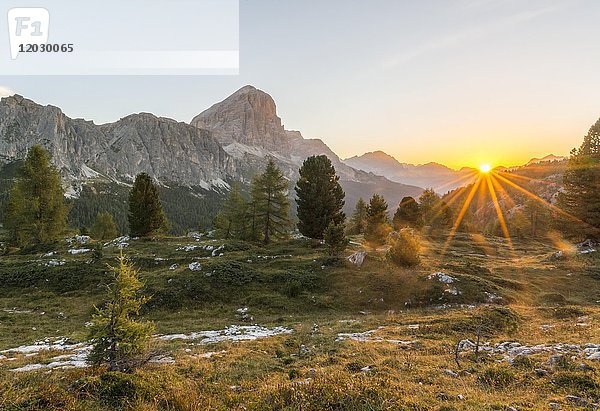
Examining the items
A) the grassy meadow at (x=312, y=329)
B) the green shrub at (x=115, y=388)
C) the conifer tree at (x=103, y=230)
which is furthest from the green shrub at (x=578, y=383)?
the conifer tree at (x=103, y=230)

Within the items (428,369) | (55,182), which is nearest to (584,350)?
(428,369)

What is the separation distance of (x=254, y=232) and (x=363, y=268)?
2133cm

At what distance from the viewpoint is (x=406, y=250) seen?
31.1 meters

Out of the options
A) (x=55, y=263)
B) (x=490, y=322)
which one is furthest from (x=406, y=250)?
(x=55, y=263)

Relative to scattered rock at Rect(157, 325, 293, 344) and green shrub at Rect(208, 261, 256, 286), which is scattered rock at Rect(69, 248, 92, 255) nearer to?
green shrub at Rect(208, 261, 256, 286)

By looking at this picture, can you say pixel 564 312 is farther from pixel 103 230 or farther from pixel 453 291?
pixel 103 230

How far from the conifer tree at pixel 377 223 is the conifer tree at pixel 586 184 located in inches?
1034

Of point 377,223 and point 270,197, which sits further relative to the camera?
point 377,223

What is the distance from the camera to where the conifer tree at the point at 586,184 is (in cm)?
4228

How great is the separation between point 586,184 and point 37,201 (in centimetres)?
7565

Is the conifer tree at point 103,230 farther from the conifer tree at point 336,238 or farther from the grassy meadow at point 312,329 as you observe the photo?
the conifer tree at point 336,238

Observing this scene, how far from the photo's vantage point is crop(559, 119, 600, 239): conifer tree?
139ft

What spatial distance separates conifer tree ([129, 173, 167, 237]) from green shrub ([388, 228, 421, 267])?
39.0 metres

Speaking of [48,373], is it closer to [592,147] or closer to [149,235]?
[149,235]
